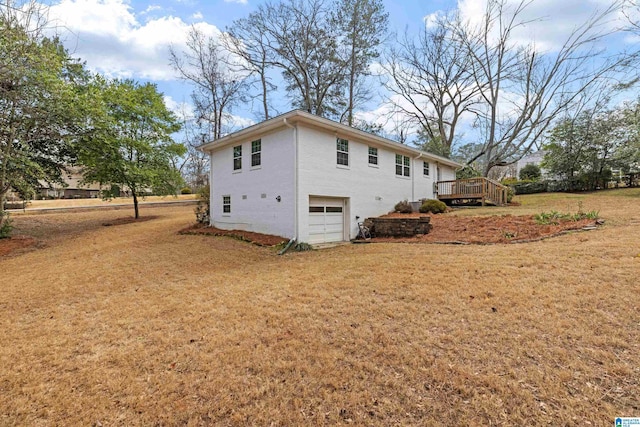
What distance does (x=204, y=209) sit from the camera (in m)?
14.9

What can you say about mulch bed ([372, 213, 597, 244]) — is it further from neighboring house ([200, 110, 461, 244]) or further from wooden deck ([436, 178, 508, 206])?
wooden deck ([436, 178, 508, 206])

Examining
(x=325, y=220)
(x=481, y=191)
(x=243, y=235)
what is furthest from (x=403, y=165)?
(x=243, y=235)

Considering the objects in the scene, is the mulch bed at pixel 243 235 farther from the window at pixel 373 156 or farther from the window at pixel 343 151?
the window at pixel 373 156

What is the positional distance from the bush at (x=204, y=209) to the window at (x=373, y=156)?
26.3ft

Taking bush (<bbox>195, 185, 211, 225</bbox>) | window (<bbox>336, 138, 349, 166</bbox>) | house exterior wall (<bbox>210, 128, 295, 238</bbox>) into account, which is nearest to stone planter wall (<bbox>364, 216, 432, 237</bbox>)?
window (<bbox>336, 138, 349, 166</bbox>)

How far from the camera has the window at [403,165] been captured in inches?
567

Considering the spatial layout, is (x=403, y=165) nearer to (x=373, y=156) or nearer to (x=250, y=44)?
(x=373, y=156)

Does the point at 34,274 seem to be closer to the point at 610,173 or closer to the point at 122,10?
the point at 122,10

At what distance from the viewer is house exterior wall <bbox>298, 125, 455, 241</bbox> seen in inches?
392

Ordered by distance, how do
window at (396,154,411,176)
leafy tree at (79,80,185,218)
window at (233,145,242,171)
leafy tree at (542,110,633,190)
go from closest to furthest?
window at (233,145,242,171) < leafy tree at (79,80,185,218) < window at (396,154,411,176) < leafy tree at (542,110,633,190)

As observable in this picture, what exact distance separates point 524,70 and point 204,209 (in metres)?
24.1

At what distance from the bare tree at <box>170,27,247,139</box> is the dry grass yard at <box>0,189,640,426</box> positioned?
20.3 metres

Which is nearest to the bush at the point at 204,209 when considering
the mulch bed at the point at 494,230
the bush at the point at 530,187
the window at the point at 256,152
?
the window at the point at 256,152

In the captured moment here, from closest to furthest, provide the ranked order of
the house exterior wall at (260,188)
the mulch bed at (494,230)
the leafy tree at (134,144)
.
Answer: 1. the mulch bed at (494,230)
2. the house exterior wall at (260,188)
3. the leafy tree at (134,144)
